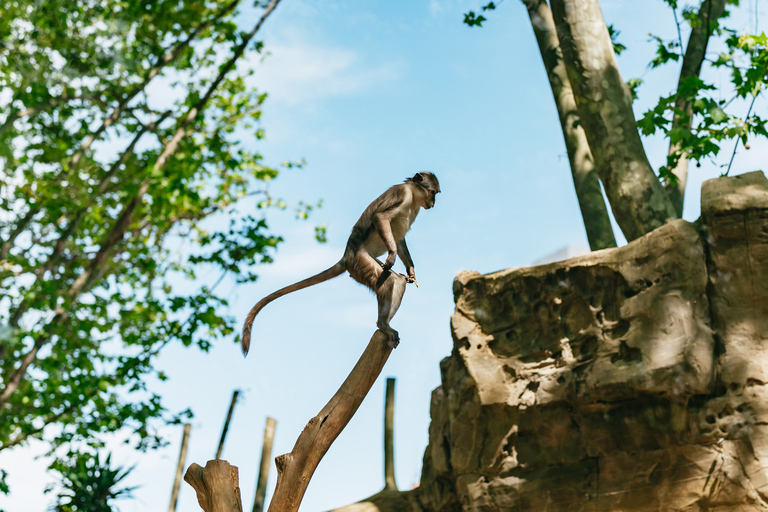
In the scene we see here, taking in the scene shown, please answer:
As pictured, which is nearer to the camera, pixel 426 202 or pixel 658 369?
pixel 426 202

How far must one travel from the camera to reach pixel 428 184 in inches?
184

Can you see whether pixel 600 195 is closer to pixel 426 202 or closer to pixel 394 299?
pixel 426 202

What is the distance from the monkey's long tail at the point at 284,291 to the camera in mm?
4109

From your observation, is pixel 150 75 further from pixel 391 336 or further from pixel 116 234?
pixel 391 336

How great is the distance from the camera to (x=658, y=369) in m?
5.54

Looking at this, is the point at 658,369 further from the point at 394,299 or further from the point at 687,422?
the point at 394,299

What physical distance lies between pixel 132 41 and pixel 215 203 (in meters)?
3.62

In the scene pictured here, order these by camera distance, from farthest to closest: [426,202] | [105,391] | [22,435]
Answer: [22,435] < [105,391] < [426,202]

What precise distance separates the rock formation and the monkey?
2341 millimetres

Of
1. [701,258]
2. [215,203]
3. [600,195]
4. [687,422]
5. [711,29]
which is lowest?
[687,422]

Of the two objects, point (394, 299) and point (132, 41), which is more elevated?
point (132, 41)

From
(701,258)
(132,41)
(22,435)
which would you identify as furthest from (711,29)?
(22,435)

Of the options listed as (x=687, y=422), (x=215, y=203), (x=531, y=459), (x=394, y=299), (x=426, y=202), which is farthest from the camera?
(x=215, y=203)

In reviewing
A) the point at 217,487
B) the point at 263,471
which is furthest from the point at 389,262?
the point at 263,471
